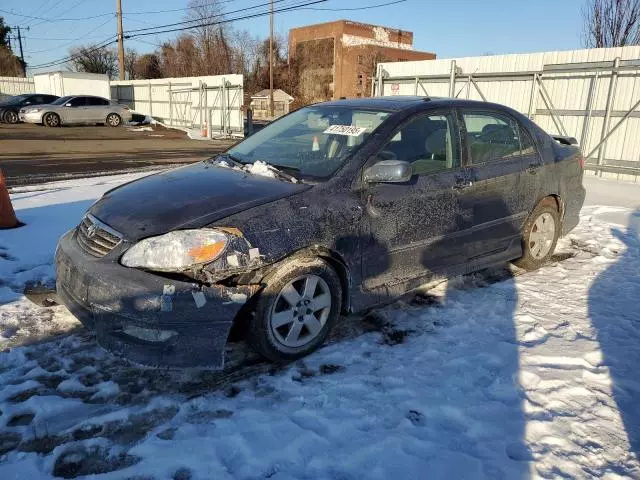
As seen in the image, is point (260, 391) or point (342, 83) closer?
point (260, 391)

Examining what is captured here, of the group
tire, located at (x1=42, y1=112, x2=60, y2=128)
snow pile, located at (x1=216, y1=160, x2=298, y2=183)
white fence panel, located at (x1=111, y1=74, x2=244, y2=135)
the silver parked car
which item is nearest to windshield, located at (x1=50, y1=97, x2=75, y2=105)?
the silver parked car

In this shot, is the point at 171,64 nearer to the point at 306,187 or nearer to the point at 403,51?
the point at 403,51

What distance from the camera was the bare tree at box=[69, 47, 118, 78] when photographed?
198ft

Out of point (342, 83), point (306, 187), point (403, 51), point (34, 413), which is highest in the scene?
point (403, 51)

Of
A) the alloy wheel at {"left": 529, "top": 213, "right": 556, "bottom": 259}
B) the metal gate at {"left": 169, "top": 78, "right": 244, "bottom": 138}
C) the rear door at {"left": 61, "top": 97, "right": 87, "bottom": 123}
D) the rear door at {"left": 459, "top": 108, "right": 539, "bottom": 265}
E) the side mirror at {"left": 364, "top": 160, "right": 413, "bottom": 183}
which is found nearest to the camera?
the side mirror at {"left": 364, "top": 160, "right": 413, "bottom": 183}

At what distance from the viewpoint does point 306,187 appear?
3.33 meters

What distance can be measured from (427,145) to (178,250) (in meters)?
2.18

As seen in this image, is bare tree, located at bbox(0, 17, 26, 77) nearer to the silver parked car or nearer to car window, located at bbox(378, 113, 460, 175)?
the silver parked car

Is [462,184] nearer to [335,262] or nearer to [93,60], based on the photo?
[335,262]

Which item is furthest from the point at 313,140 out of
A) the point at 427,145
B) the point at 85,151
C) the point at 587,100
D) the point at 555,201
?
the point at 85,151

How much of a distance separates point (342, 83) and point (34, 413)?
50427 millimetres

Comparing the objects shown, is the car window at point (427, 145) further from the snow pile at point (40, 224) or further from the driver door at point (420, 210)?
the snow pile at point (40, 224)

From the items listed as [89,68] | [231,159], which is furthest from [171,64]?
[231,159]

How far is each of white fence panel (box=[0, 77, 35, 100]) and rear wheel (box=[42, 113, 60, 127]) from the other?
1996 cm
